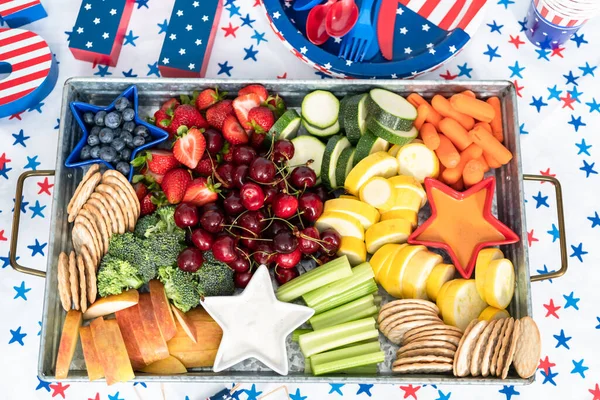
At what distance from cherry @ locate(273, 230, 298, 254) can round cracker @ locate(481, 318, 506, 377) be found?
58cm

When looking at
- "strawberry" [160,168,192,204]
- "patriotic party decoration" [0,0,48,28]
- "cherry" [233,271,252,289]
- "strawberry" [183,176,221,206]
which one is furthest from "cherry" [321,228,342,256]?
"patriotic party decoration" [0,0,48,28]

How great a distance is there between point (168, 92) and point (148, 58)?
253mm

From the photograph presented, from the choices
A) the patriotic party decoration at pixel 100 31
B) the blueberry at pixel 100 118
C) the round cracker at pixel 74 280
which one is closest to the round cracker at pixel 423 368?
the round cracker at pixel 74 280

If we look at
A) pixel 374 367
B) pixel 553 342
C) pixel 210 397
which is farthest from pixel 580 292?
pixel 210 397

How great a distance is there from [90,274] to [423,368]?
96 centimetres

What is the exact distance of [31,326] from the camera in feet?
6.55

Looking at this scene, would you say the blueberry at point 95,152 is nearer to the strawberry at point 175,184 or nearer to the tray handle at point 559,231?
the strawberry at point 175,184

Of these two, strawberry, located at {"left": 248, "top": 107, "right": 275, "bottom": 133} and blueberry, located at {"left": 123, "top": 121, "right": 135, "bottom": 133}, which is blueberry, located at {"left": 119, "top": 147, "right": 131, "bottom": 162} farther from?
strawberry, located at {"left": 248, "top": 107, "right": 275, "bottom": 133}

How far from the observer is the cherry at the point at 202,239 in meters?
1.81

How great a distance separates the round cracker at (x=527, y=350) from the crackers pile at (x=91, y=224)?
115 cm

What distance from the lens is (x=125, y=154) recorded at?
6.23 ft

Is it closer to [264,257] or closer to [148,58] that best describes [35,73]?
[148,58]

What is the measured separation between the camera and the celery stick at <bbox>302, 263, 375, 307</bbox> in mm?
1828

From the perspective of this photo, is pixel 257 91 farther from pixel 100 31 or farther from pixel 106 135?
pixel 100 31
